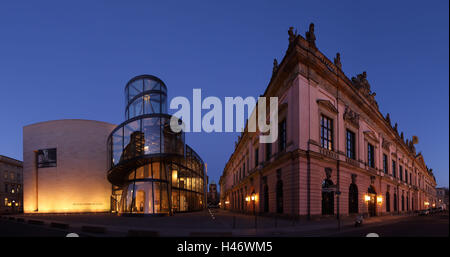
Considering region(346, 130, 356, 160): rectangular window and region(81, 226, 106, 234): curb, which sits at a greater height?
region(346, 130, 356, 160): rectangular window

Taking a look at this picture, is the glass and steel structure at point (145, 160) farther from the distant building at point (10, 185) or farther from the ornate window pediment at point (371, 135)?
the distant building at point (10, 185)

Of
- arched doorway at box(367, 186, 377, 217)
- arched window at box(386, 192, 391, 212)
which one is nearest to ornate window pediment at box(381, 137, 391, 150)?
arched window at box(386, 192, 391, 212)

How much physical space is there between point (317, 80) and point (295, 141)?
301 inches

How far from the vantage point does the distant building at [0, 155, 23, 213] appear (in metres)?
76.6

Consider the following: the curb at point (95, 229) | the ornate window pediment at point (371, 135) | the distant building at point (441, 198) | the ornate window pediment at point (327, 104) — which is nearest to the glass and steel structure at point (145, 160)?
the curb at point (95, 229)

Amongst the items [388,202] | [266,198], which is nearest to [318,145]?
[266,198]

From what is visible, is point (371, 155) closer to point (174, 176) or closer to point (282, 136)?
point (282, 136)

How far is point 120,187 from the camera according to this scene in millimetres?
51188

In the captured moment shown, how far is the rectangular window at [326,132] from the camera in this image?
29931 millimetres

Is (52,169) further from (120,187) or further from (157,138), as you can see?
(157,138)

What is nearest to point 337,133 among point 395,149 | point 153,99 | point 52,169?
point 395,149

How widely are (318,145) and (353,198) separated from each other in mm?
10418

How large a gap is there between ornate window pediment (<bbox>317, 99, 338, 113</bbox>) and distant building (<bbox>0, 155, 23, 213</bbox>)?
274 feet

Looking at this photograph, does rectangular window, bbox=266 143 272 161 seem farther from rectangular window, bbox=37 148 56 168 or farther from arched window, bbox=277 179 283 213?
rectangular window, bbox=37 148 56 168
